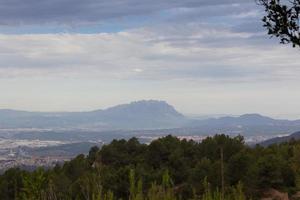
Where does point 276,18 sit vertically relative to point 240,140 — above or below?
above

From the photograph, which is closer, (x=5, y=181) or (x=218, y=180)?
(x=218, y=180)

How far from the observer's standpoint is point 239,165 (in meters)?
32.6

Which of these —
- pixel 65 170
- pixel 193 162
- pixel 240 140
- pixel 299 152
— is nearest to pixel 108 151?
pixel 65 170

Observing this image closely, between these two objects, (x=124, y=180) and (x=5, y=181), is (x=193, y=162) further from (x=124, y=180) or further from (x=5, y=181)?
(x=5, y=181)

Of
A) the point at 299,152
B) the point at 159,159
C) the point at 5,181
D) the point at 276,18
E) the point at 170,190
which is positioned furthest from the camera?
the point at 159,159

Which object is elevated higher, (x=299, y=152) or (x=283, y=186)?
(x=299, y=152)

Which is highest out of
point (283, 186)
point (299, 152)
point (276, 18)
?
point (276, 18)

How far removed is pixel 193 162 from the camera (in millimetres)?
40719

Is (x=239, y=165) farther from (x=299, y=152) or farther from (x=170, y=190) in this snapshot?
(x=170, y=190)

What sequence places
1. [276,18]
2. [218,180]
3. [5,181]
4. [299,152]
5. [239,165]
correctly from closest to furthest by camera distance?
[276,18] < [299,152] < [218,180] < [239,165] < [5,181]

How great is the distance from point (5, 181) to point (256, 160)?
1724 cm

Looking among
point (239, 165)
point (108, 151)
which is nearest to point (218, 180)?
point (239, 165)

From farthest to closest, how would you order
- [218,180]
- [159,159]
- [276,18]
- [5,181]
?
1. [159,159]
2. [5,181]
3. [218,180]
4. [276,18]

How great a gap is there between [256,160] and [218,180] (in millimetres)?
3892
